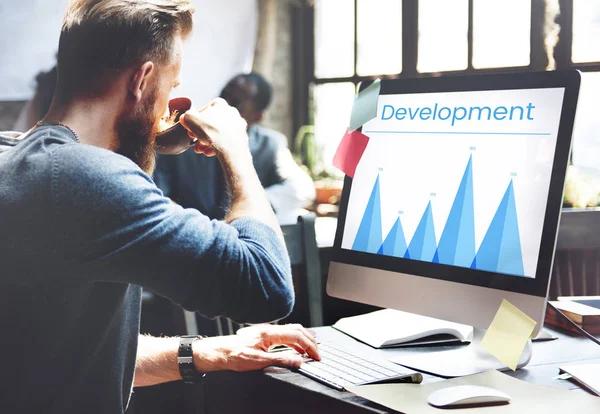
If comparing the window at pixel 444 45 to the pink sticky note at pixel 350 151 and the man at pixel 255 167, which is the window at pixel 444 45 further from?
the pink sticky note at pixel 350 151

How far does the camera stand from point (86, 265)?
0.92 metres

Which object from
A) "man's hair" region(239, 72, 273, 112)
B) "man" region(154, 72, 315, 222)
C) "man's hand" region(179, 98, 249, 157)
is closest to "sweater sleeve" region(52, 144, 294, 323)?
"man's hand" region(179, 98, 249, 157)

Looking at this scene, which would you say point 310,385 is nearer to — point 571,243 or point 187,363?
point 187,363

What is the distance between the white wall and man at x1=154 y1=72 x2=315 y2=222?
0.77 meters

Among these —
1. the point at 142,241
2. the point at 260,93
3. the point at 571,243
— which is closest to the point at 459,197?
the point at 142,241

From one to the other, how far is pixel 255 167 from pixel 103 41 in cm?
252

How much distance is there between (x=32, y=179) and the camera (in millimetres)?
914

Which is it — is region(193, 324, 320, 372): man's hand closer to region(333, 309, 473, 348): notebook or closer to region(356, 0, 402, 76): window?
region(333, 309, 473, 348): notebook

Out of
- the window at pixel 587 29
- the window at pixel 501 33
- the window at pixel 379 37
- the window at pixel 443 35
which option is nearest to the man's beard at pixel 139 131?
the window at pixel 587 29

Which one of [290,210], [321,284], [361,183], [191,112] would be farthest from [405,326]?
[290,210]

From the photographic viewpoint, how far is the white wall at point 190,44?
408 centimetres

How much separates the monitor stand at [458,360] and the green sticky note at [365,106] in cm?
41

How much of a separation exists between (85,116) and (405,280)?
0.56 m

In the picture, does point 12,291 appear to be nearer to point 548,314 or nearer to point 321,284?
point 321,284
